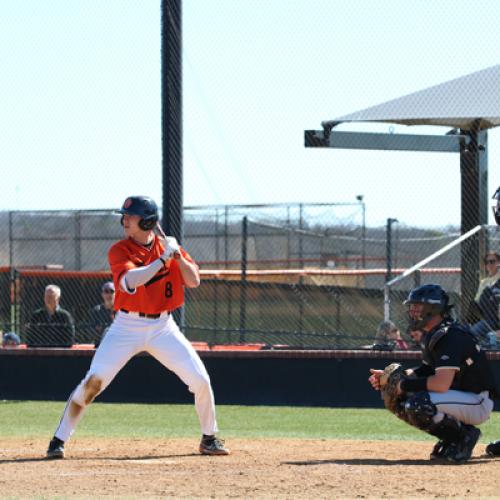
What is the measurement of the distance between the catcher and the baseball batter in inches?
53.0

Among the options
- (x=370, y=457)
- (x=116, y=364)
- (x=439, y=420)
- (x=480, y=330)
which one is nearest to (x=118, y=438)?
(x=116, y=364)

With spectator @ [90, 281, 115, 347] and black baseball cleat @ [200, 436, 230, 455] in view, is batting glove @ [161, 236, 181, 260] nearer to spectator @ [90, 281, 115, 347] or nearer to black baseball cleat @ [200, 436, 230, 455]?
black baseball cleat @ [200, 436, 230, 455]

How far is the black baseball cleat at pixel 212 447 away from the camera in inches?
318

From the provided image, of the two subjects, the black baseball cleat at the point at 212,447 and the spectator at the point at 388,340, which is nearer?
the black baseball cleat at the point at 212,447

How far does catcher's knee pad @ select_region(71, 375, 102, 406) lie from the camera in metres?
7.84

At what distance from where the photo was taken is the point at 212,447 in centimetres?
807

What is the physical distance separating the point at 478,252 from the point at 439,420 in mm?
6085

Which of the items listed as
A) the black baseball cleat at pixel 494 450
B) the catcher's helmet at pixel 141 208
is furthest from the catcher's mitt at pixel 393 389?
the catcher's helmet at pixel 141 208

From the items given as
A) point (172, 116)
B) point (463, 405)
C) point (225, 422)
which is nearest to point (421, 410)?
point (463, 405)

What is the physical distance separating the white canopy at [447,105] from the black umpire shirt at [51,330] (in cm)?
368

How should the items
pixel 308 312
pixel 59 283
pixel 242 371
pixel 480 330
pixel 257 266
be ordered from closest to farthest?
1. pixel 480 330
2. pixel 242 371
3. pixel 308 312
4. pixel 59 283
5. pixel 257 266

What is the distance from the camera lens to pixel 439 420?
7.41 metres

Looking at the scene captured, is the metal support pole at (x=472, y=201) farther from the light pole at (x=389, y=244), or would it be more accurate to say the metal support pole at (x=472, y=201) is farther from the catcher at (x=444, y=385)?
the catcher at (x=444, y=385)

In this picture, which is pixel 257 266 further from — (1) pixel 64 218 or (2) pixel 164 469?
(2) pixel 164 469
